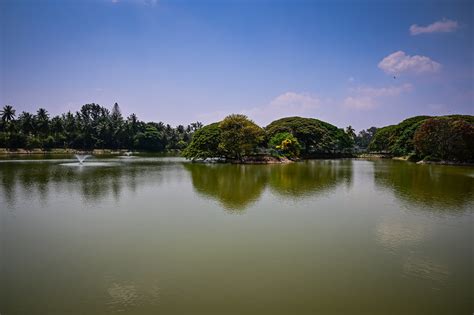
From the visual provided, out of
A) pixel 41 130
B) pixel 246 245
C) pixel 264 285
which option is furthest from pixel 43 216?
pixel 41 130

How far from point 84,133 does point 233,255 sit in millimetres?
90440

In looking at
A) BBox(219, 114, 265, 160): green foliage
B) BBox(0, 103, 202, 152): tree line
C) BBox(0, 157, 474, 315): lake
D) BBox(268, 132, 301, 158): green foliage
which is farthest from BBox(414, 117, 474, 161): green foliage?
BBox(0, 103, 202, 152): tree line

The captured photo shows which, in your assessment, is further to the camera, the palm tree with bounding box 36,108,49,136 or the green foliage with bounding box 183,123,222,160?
the palm tree with bounding box 36,108,49,136

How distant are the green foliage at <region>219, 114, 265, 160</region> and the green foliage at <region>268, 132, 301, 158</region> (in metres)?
8.46

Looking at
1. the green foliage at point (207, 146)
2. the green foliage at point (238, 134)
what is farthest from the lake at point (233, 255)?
the green foliage at point (207, 146)

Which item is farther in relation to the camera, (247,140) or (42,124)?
(42,124)

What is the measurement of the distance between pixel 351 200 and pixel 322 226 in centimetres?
724

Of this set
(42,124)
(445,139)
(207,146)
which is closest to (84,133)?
(42,124)

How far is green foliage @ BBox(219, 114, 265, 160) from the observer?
5091 centimetres

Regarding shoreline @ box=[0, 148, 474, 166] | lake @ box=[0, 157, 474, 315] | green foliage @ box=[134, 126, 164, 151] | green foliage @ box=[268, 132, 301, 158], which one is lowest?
lake @ box=[0, 157, 474, 315]

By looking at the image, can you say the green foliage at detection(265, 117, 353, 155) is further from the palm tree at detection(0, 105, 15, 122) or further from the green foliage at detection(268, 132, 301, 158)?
the palm tree at detection(0, 105, 15, 122)

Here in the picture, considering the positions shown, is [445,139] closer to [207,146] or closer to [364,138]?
[207,146]

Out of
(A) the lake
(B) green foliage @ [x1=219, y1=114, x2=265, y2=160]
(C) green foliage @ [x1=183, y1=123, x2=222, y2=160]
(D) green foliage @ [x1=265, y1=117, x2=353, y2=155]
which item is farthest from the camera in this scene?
(D) green foliage @ [x1=265, y1=117, x2=353, y2=155]

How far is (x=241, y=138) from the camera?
2018 inches
